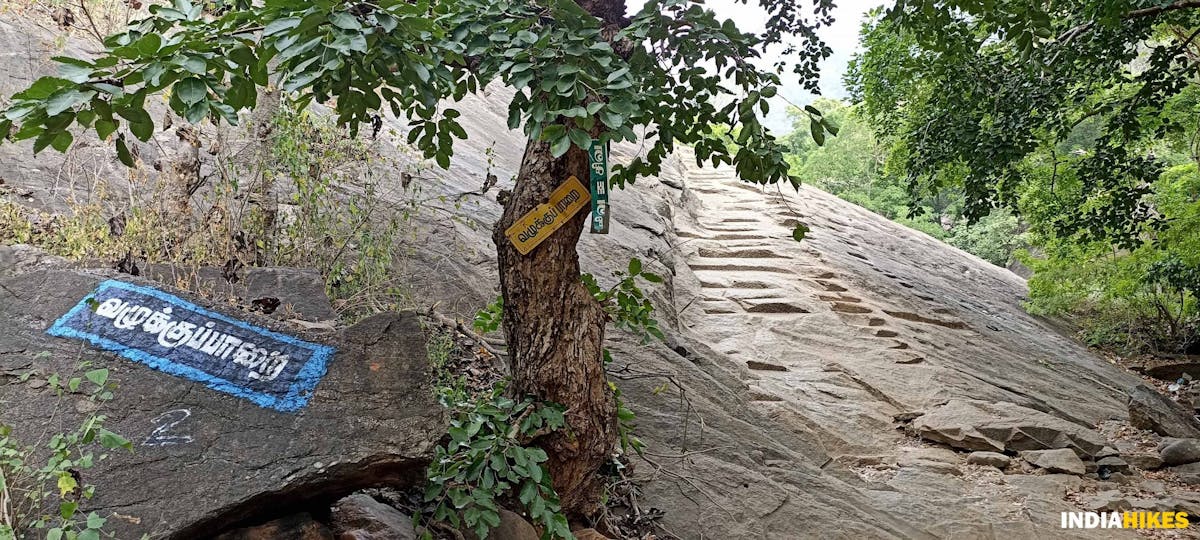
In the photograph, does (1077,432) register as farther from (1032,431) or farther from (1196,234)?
(1196,234)

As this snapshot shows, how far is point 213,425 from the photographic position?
2.39 m

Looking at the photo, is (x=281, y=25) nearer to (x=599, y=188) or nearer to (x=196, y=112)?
(x=196, y=112)

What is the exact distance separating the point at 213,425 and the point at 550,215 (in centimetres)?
125

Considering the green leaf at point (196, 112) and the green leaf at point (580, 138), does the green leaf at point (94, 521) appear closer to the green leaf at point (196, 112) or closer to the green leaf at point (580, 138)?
the green leaf at point (196, 112)

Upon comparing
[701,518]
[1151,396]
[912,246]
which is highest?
[912,246]

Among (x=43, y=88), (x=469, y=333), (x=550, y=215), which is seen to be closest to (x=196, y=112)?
(x=43, y=88)

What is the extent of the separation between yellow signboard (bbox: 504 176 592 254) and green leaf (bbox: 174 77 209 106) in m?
1.27

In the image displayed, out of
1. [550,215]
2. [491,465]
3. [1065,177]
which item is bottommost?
[491,465]

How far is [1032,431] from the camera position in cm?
652

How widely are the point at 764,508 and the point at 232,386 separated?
2.70 meters

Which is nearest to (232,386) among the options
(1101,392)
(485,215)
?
(485,215)

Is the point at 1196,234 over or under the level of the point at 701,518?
over

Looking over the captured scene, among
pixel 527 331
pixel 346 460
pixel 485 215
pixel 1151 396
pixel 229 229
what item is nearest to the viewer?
pixel 346 460

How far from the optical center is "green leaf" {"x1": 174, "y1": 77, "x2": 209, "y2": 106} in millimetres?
1638
